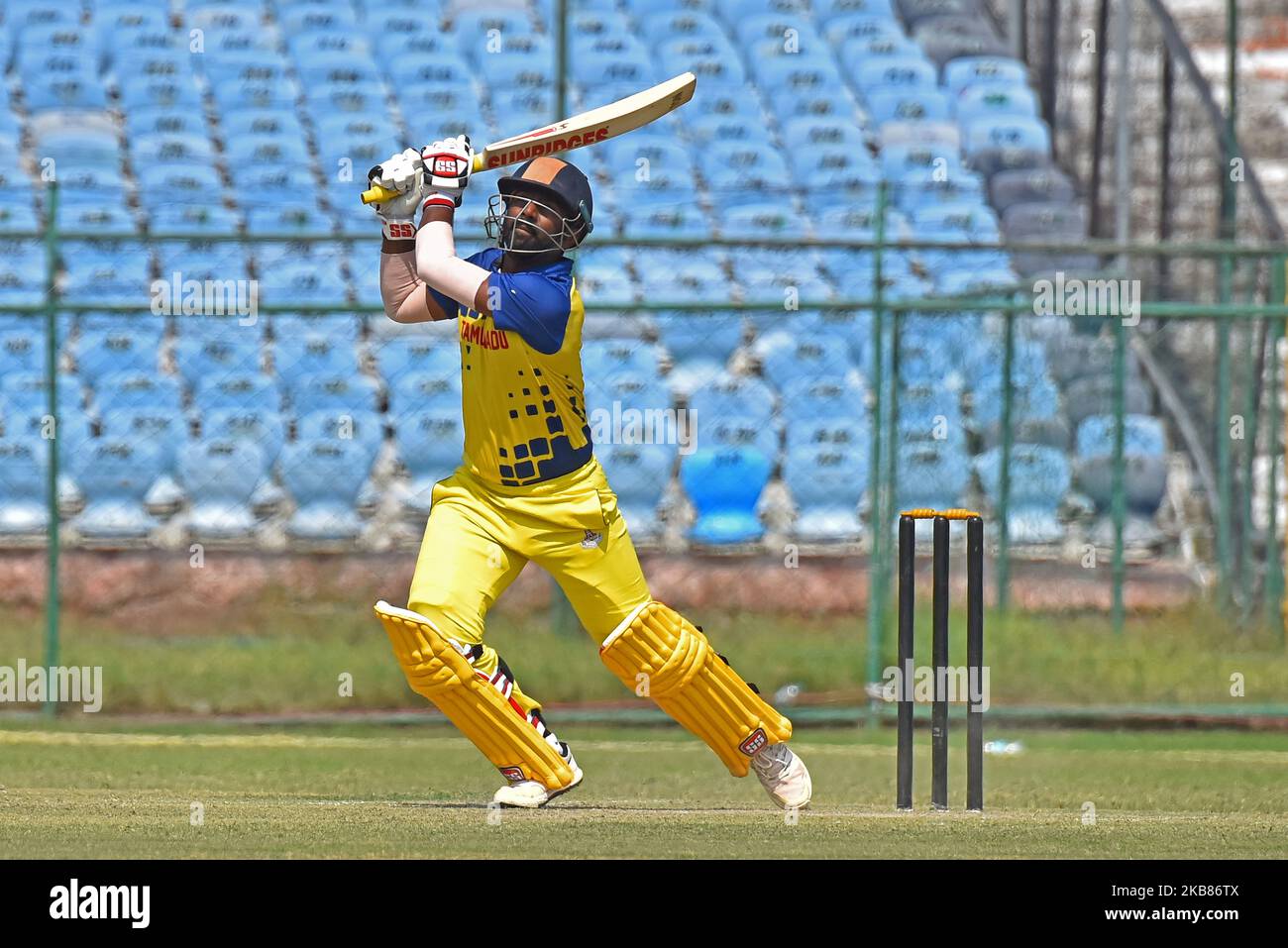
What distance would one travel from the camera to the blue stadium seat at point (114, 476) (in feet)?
45.5

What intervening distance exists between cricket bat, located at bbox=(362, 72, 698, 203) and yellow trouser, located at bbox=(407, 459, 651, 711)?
1077mm

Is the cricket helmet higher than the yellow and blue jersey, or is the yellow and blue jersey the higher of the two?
the cricket helmet

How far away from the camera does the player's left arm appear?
7.16 m

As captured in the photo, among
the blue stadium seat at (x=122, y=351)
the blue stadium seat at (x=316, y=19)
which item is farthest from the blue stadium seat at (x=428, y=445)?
the blue stadium seat at (x=316, y=19)

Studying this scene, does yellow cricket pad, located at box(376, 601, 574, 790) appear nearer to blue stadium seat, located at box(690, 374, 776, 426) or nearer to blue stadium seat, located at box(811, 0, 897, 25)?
blue stadium seat, located at box(690, 374, 776, 426)

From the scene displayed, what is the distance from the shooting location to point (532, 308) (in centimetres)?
718

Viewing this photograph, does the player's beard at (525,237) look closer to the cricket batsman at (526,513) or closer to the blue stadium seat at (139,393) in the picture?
the cricket batsman at (526,513)

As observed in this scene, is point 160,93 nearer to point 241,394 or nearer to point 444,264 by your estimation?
point 241,394

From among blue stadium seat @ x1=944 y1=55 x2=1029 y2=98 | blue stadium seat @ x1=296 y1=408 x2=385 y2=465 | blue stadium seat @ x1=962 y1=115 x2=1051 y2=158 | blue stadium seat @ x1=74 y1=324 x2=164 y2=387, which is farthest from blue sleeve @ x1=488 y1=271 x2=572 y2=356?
→ blue stadium seat @ x1=944 y1=55 x2=1029 y2=98

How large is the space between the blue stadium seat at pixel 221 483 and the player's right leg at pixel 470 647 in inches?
257

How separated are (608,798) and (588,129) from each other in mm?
2584

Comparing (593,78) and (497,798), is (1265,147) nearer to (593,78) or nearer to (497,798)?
(593,78)

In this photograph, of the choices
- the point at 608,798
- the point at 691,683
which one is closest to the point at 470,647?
the point at 691,683
